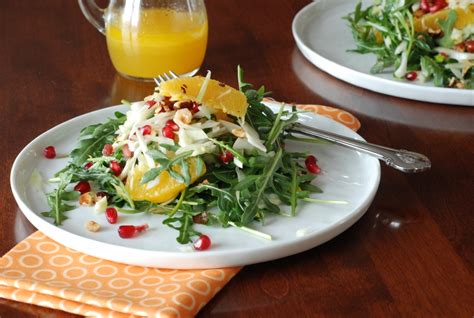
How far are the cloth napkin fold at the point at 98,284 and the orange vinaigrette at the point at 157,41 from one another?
0.79 m

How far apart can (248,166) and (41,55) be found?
1.04 metres

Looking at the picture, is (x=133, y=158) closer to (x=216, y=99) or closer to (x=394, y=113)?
(x=216, y=99)

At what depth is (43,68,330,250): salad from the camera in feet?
4.93

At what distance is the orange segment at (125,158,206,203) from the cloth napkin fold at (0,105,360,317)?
16cm

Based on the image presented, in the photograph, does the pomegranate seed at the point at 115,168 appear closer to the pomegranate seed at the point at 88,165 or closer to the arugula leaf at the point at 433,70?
the pomegranate seed at the point at 88,165

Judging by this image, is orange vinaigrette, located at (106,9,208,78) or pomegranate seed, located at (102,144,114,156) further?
orange vinaigrette, located at (106,9,208,78)

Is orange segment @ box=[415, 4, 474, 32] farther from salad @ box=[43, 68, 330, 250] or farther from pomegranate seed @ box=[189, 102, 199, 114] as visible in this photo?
pomegranate seed @ box=[189, 102, 199, 114]

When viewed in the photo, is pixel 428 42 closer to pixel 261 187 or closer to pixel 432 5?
pixel 432 5

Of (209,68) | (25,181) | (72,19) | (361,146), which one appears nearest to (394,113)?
(361,146)

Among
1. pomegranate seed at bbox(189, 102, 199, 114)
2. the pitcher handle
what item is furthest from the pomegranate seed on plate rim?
the pitcher handle

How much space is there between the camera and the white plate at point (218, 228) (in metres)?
1.39

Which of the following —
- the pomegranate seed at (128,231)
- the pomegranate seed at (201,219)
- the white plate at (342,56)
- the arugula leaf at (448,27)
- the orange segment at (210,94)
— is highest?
the orange segment at (210,94)

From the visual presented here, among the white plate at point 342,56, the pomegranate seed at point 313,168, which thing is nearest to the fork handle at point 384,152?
the pomegranate seed at point 313,168

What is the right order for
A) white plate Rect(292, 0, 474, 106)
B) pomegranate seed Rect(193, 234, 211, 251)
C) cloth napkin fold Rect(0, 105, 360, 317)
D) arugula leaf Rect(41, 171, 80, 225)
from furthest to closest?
white plate Rect(292, 0, 474, 106)
arugula leaf Rect(41, 171, 80, 225)
pomegranate seed Rect(193, 234, 211, 251)
cloth napkin fold Rect(0, 105, 360, 317)
